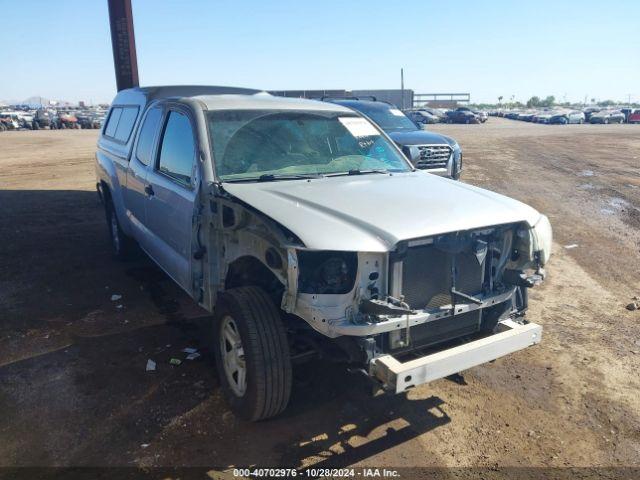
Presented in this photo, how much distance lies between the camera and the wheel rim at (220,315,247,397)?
3371 mm

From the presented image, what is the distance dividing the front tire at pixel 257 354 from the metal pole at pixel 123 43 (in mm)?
10324

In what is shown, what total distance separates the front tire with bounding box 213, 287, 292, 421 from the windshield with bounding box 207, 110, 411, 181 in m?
1.00

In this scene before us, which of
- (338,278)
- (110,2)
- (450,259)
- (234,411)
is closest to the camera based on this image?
(338,278)

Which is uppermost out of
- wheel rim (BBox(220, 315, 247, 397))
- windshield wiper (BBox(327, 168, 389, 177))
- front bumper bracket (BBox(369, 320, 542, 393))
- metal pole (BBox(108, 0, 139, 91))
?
metal pole (BBox(108, 0, 139, 91))

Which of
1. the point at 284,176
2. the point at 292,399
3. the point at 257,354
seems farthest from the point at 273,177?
the point at 292,399

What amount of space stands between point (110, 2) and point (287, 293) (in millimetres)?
11248

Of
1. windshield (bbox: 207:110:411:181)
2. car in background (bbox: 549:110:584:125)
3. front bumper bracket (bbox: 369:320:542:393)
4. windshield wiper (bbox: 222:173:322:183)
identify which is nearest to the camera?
front bumper bracket (bbox: 369:320:542:393)

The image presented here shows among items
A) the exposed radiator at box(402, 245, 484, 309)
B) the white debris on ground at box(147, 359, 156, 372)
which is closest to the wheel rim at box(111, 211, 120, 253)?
the white debris on ground at box(147, 359, 156, 372)

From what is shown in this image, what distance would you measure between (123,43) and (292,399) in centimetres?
1083

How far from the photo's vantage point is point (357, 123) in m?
4.75

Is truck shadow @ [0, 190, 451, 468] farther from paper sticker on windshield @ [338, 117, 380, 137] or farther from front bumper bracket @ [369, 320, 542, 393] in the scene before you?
paper sticker on windshield @ [338, 117, 380, 137]

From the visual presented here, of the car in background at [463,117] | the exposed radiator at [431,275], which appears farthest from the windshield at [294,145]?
the car in background at [463,117]

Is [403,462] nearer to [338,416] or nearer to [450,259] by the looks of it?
[338,416]


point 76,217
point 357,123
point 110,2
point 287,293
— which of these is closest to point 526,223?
point 287,293
